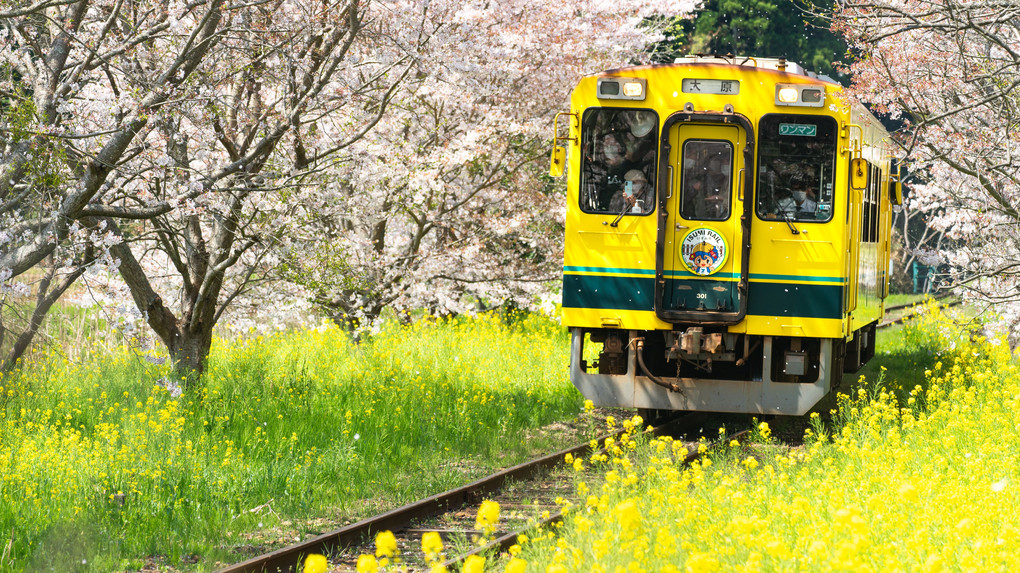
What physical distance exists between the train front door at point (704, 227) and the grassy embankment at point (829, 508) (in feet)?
4.34

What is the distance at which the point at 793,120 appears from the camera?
31.7ft

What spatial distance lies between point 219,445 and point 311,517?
152cm

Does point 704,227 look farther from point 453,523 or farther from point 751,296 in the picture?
point 453,523

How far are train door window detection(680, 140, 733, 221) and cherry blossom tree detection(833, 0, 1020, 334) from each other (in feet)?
4.87

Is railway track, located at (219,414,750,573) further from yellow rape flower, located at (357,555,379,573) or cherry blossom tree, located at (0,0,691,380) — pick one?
cherry blossom tree, located at (0,0,691,380)

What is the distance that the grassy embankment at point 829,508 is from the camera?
4238 mm

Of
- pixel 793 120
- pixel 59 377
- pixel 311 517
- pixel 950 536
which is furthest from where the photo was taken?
pixel 59 377

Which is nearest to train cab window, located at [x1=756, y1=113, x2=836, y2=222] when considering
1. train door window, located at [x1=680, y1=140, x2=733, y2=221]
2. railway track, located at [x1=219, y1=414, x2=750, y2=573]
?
train door window, located at [x1=680, y1=140, x2=733, y2=221]

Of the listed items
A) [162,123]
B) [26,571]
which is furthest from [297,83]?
[26,571]

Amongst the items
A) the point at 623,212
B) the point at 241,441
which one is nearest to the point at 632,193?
the point at 623,212

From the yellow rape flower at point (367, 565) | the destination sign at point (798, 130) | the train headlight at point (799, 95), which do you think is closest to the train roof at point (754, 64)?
the train headlight at point (799, 95)

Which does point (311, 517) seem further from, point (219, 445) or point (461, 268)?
point (461, 268)

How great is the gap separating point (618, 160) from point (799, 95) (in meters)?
1.67

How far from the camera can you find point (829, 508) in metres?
5.84
